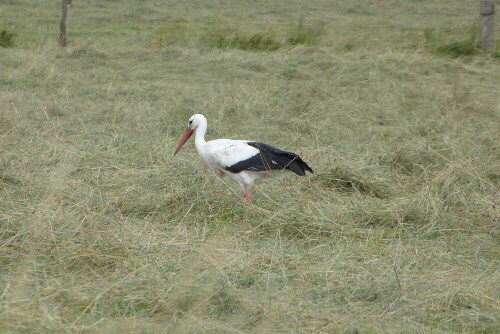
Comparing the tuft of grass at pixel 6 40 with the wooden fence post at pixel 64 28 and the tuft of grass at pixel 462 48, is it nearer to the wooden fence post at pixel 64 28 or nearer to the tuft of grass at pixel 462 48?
the wooden fence post at pixel 64 28

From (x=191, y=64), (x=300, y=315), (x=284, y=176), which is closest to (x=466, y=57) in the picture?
(x=191, y=64)

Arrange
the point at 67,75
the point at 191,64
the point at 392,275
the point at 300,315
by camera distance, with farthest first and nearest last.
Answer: the point at 191,64 → the point at 67,75 → the point at 392,275 → the point at 300,315

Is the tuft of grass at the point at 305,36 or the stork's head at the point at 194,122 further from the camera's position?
the tuft of grass at the point at 305,36

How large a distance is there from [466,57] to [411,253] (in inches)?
282

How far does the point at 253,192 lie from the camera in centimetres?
608

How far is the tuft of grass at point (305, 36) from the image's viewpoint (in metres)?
12.4

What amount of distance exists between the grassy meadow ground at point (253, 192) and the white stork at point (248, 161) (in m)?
Result: 0.13

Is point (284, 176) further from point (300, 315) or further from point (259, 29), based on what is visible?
point (259, 29)

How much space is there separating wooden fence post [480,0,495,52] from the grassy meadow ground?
0.22 metres

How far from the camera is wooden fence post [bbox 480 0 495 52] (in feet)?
37.5

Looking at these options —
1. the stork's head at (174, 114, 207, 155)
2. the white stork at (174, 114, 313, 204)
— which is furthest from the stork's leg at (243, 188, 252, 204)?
the stork's head at (174, 114, 207, 155)

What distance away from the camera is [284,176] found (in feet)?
19.6

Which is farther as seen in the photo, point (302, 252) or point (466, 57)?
point (466, 57)

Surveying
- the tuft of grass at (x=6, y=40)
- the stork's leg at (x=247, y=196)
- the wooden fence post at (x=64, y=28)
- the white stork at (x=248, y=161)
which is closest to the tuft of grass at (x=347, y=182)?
the white stork at (x=248, y=161)
